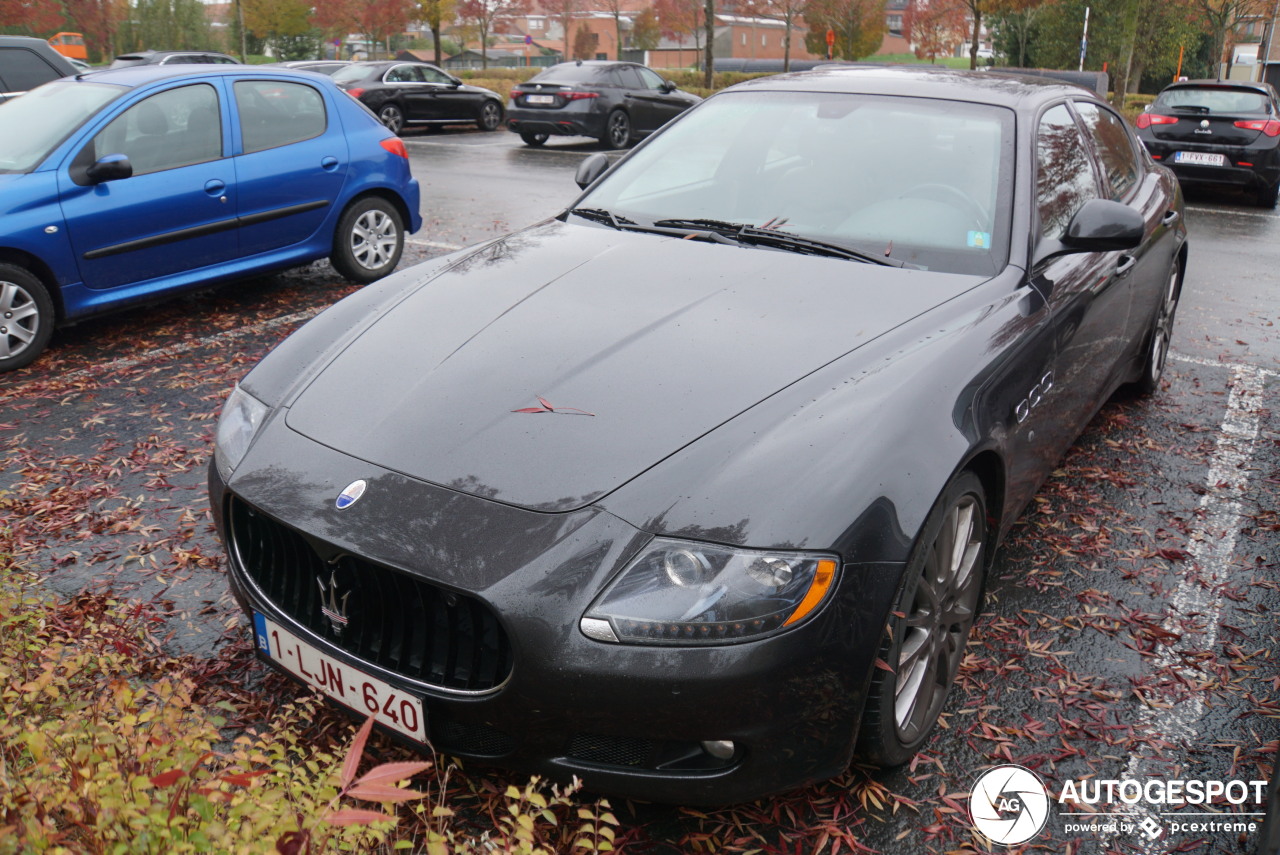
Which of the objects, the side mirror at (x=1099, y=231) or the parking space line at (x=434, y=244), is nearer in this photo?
the side mirror at (x=1099, y=231)

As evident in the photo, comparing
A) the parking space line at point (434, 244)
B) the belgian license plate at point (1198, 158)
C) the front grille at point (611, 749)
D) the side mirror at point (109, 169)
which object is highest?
the side mirror at point (109, 169)

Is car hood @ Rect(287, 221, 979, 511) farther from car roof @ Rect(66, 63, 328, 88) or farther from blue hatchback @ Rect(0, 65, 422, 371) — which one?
car roof @ Rect(66, 63, 328, 88)

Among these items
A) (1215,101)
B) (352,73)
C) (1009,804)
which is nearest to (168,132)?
(1009,804)

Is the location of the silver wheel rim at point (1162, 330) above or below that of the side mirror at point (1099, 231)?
below

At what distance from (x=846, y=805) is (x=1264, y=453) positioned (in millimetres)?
3414

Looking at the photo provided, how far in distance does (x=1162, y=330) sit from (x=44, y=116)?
21.2 feet

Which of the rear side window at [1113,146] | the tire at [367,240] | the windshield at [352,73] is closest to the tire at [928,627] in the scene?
the rear side window at [1113,146]

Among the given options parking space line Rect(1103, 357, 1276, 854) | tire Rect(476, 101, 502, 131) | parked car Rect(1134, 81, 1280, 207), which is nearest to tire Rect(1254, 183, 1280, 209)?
parked car Rect(1134, 81, 1280, 207)

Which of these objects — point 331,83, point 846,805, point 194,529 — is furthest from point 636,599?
point 331,83

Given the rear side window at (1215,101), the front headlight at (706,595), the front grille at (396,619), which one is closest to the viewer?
the front headlight at (706,595)

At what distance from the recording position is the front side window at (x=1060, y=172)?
360 centimetres

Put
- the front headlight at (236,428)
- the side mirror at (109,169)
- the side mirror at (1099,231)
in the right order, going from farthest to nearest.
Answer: the side mirror at (109,169)
the side mirror at (1099,231)
the front headlight at (236,428)

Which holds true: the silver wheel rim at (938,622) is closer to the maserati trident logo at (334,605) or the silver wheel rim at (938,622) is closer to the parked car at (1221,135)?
the maserati trident logo at (334,605)

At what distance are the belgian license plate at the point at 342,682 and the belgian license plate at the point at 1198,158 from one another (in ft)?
41.4
